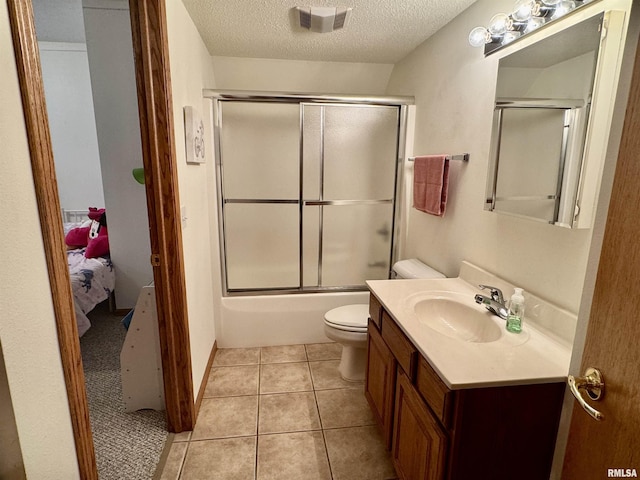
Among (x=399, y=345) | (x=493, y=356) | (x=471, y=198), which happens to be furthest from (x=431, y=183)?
(x=493, y=356)

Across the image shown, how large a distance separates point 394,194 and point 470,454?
6.79 feet

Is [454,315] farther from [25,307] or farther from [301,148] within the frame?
[301,148]

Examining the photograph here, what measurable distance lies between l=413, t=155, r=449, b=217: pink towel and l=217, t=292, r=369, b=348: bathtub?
100cm

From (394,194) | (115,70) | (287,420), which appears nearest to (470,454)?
(287,420)

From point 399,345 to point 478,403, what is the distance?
43cm

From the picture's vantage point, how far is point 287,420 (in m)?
2.02

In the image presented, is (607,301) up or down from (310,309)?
up

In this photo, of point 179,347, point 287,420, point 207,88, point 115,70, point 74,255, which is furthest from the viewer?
point 74,255

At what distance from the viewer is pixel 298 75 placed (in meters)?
2.98

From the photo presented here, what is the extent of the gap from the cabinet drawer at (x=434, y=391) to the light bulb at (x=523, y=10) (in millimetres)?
1404

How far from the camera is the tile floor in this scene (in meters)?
1.69

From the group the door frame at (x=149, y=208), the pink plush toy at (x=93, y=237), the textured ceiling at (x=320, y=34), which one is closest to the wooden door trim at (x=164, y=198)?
the door frame at (x=149, y=208)

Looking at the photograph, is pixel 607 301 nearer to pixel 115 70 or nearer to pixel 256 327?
pixel 256 327

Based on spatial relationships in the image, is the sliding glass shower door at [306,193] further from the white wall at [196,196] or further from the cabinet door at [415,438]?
the cabinet door at [415,438]
